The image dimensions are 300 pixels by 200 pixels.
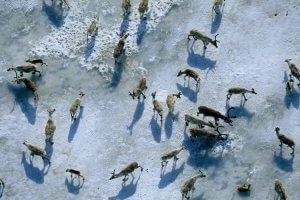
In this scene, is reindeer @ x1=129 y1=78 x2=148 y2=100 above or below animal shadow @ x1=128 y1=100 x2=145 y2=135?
above

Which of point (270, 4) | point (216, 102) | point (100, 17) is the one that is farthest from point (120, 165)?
point (270, 4)

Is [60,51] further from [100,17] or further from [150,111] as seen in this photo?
[150,111]

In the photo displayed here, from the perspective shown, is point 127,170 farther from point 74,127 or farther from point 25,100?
point 25,100

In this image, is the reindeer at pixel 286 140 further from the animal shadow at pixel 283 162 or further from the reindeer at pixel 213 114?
the reindeer at pixel 213 114

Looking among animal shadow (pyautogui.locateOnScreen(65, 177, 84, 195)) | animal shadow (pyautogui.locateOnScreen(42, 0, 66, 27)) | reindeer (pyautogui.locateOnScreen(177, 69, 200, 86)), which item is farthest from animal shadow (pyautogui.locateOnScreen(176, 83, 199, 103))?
Result: animal shadow (pyautogui.locateOnScreen(42, 0, 66, 27))

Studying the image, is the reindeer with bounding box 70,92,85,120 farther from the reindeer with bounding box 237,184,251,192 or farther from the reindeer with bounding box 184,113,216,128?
the reindeer with bounding box 237,184,251,192

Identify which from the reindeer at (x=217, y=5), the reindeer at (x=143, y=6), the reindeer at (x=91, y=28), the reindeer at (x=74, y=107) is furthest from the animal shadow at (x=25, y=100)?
the reindeer at (x=217, y=5)
